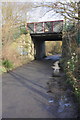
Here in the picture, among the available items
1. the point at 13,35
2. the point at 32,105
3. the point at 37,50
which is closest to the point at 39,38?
the point at 37,50

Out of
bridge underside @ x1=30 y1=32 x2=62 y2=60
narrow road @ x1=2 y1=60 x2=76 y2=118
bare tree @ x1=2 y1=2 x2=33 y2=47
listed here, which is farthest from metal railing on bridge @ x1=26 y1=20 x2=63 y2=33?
narrow road @ x1=2 y1=60 x2=76 y2=118

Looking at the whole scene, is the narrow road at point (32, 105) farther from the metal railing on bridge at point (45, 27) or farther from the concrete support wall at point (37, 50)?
the concrete support wall at point (37, 50)

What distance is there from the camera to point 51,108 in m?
4.34

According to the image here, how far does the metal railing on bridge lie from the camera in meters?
17.5

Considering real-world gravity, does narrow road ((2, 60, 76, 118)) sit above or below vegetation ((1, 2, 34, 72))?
below

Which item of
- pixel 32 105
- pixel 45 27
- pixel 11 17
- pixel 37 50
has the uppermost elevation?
pixel 11 17

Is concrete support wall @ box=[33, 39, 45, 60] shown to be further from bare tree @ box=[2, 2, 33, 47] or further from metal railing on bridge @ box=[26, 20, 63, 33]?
bare tree @ box=[2, 2, 33, 47]

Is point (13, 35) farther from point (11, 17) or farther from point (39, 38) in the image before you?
point (39, 38)

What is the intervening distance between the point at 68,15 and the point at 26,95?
5.89 meters

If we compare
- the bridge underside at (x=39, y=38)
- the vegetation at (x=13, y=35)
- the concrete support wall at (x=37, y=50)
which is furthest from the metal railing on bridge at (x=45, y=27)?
the concrete support wall at (x=37, y=50)

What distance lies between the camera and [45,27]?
18.1 meters

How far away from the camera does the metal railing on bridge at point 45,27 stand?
17.5 m

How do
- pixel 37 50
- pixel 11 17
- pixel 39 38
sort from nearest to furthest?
pixel 11 17 → pixel 37 50 → pixel 39 38

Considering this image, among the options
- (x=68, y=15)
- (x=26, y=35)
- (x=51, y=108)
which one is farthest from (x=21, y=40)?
(x=51, y=108)
